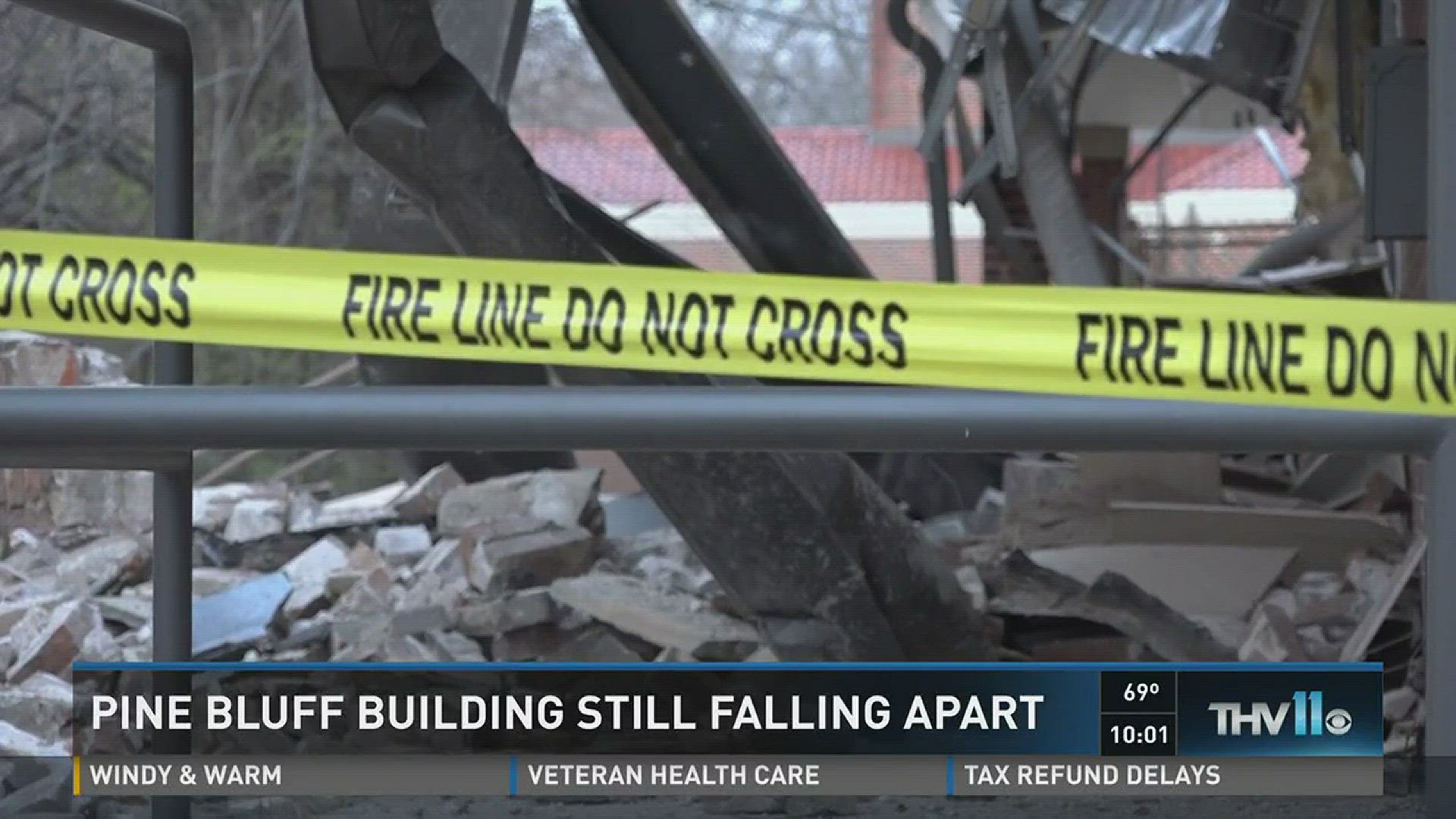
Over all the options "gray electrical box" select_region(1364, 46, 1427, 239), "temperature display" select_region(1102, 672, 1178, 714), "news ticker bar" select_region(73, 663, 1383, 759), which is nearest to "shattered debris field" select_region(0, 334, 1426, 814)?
"news ticker bar" select_region(73, 663, 1383, 759)

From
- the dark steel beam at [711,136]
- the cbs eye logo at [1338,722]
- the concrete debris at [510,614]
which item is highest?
the dark steel beam at [711,136]

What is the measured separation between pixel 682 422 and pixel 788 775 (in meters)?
0.81

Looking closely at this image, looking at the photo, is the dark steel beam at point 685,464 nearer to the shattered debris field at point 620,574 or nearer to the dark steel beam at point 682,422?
the shattered debris field at point 620,574

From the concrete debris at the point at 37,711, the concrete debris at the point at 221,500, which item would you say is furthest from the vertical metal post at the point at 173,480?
the concrete debris at the point at 221,500

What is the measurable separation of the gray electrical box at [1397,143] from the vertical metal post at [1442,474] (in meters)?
0.43

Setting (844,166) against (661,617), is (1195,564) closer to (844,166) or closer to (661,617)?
(661,617)

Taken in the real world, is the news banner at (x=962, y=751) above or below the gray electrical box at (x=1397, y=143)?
below

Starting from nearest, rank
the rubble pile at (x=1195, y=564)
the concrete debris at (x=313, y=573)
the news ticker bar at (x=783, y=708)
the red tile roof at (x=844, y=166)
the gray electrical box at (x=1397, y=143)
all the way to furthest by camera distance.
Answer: the gray electrical box at (x=1397, y=143), the news ticker bar at (x=783, y=708), the rubble pile at (x=1195, y=564), the concrete debris at (x=313, y=573), the red tile roof at (x=844, y=166)

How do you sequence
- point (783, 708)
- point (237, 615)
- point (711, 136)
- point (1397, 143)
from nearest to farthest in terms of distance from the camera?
point (1397, 143) → point (783, 708) → point (711, 136) → point (237, 615)

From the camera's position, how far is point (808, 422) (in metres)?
1.74

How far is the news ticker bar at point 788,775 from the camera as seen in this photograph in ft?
7.45

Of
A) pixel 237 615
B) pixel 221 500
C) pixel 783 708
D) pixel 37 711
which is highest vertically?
pixel 221 500

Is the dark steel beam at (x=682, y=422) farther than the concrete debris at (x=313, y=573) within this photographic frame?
No

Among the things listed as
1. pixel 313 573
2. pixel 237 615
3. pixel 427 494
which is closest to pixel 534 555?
pixel 237 615
